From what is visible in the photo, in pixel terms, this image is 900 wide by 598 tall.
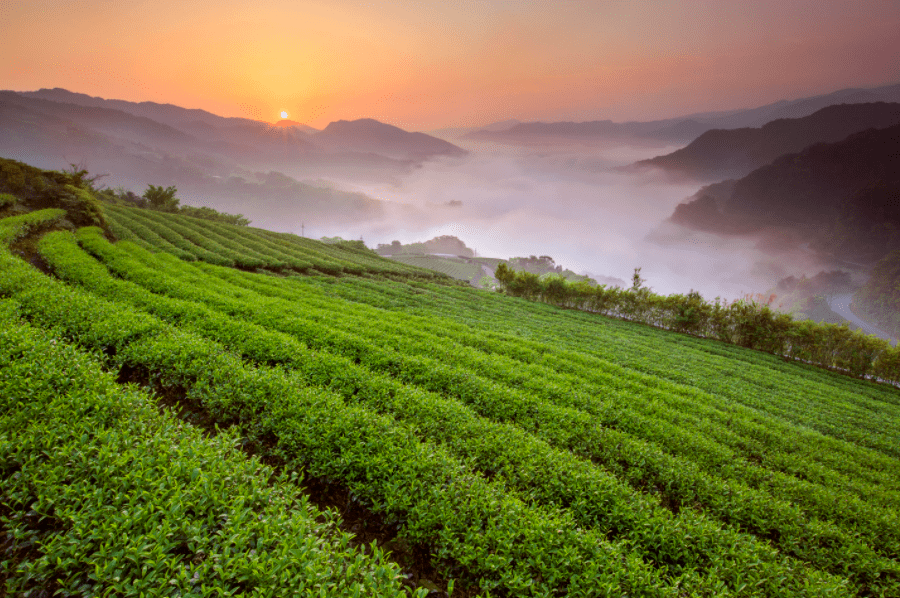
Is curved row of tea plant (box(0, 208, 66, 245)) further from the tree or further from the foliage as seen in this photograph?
the foliage

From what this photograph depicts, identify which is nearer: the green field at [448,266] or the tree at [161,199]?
the tree at [161,199]

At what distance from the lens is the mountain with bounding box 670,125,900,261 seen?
142375mm

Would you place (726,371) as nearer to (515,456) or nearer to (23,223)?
(515,456)

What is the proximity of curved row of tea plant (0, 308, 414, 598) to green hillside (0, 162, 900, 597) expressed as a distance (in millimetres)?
30

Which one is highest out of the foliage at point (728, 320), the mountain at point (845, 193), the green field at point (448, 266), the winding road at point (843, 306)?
the mountain at point (845, 193)

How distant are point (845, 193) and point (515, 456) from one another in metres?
263

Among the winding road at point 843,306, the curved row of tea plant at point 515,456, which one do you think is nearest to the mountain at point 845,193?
the winding road at point 843,306

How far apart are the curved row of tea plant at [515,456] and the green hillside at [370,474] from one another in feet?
0.14

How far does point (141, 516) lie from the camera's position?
10.8ft

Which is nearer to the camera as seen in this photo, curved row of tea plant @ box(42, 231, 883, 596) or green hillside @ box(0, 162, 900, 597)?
green hillside @ box(0, 162, 900, 597)

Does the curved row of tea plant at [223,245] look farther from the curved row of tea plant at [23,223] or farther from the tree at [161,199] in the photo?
the tree at [161,199]

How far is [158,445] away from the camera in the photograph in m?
4.23

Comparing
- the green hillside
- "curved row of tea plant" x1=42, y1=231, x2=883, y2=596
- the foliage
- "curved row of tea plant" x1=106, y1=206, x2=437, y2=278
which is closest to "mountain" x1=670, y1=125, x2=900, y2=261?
the foliage

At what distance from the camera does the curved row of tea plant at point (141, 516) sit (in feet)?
9.63
